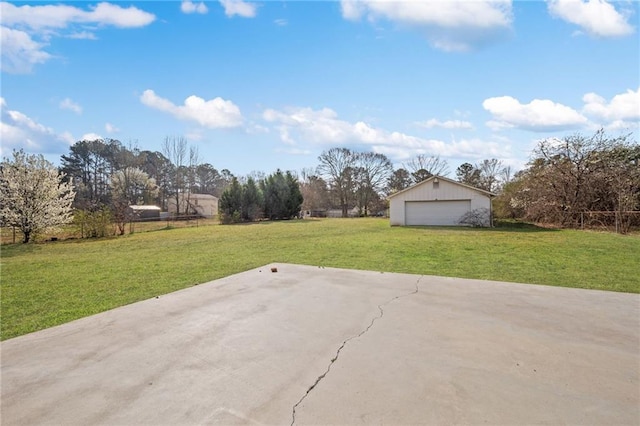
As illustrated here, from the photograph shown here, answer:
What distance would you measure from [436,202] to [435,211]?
0.55m

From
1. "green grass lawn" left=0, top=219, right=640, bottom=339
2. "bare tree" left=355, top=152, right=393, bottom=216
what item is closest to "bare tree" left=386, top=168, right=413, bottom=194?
"bare tree" left=355, top=152, right=393, bottom=216

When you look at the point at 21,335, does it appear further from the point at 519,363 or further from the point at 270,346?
the point at 519,363

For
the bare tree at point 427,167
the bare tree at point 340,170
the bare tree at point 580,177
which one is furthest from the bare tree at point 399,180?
the bare tree at point 580,177

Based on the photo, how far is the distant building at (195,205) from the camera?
1538 inches

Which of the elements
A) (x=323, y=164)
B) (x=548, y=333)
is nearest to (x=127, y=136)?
(x=323, y=164)

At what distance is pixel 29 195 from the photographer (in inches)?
570

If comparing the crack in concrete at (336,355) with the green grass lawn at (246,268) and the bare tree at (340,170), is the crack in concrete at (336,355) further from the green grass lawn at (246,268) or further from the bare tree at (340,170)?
the bare tree at (340,170)

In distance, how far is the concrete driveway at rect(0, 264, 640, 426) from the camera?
1.70 meters

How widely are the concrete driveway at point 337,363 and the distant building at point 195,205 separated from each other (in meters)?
37.8

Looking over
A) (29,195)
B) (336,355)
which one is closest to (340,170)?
(29,195)

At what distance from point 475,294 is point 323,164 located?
3473 centimetres

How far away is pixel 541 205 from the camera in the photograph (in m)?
17.0

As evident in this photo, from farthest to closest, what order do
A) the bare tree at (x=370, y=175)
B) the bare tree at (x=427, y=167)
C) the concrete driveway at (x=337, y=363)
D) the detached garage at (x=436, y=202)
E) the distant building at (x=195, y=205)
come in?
the distant building at (x=195, y=205) → the bare tree at (x=427, y=167) → the bare tree at (x=370, y=175) → the detached garage at (x=436, y=202) → the concrete driveway at (x=337, y=363)

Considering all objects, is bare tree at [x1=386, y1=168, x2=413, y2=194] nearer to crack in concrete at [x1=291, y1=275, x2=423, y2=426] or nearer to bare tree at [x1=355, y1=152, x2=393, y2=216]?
bare tree at [x1=355, y1=152, x2=393, y2=216]
